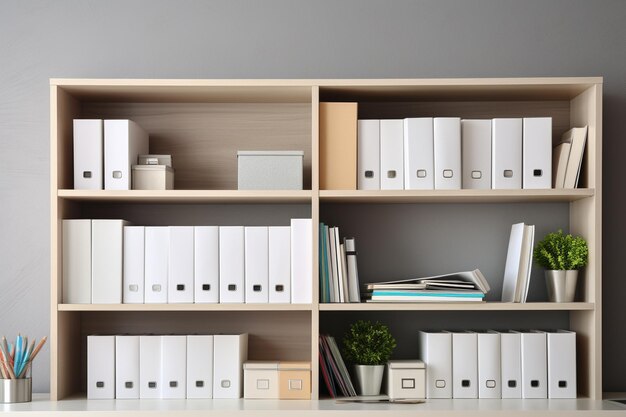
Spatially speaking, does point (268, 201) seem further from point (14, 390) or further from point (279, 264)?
point (14, 390)

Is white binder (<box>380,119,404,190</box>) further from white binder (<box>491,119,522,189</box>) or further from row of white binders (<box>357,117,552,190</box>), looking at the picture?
white binder (<box>491,119,522,189</box>)

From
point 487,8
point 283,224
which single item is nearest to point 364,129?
point 283,224

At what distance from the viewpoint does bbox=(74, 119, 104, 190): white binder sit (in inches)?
108

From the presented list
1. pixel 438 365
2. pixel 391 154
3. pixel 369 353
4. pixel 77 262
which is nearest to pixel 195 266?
pixel 77 262

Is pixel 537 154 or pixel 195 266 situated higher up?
pixel 537 154

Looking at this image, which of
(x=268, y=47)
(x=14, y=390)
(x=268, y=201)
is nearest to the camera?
(x=14, y=390)

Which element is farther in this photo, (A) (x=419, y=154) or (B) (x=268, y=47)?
(B) (x=268, y=47)

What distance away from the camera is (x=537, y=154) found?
2.74m

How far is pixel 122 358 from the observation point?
2.74m

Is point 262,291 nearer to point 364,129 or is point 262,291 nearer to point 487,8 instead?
point 364,129

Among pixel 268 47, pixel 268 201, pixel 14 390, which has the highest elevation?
pixel 268 47

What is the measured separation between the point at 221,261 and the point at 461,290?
0.86 meters

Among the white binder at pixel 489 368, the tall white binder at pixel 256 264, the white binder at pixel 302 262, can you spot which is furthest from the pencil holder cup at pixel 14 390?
the white binder at pixel 489 368

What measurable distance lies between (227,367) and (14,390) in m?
0.73
